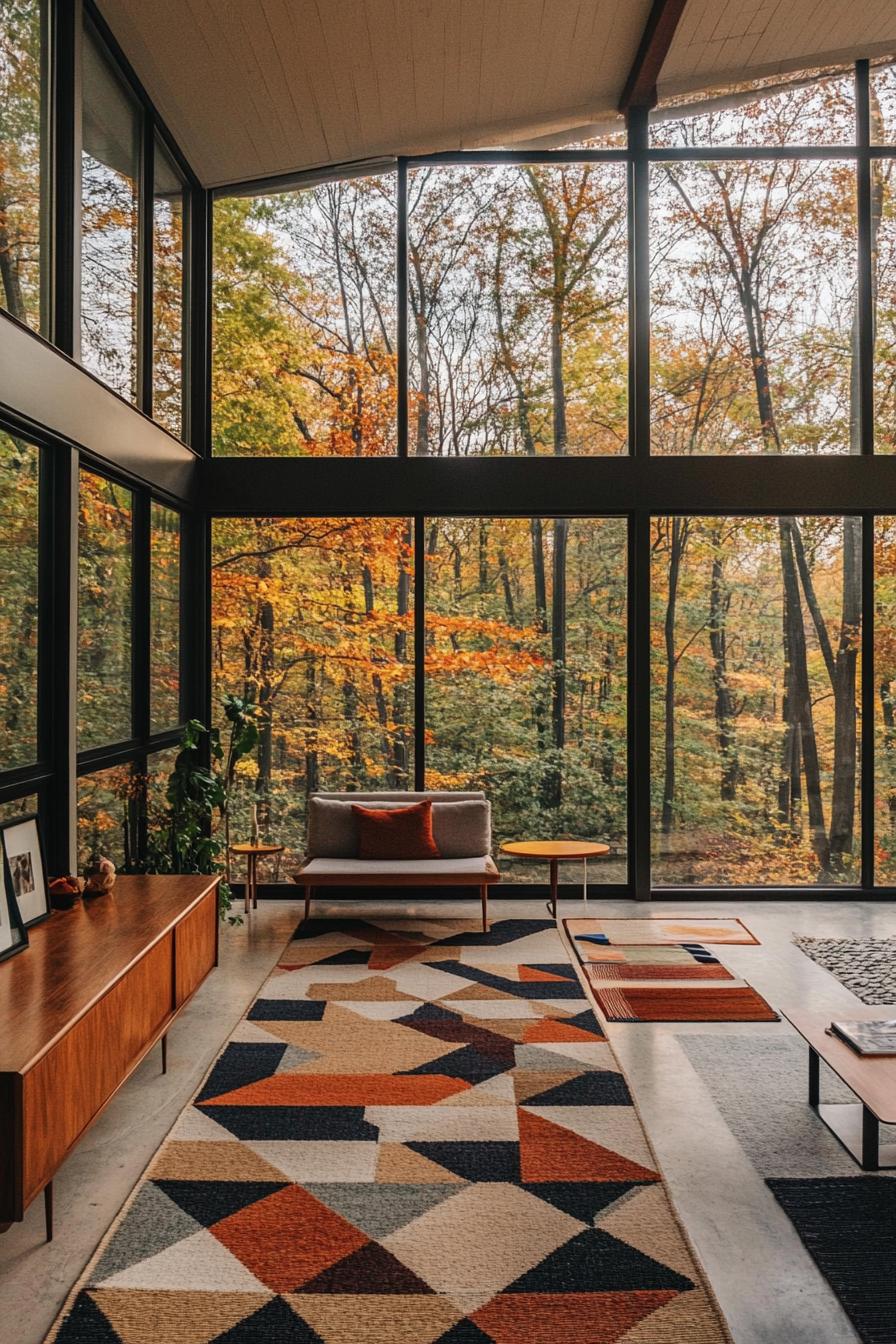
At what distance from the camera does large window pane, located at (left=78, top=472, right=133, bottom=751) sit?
15.7ft

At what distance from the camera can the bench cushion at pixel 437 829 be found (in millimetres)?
6543

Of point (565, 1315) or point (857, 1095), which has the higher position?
point (857, 1095)

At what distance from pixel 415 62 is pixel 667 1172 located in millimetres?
5723

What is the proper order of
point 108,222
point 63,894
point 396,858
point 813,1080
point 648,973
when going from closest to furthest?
point 813,1080
point 63,894
point 108,222
point 648,973
point 396,858

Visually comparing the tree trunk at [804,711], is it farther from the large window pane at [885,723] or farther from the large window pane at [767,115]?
the large window pane at [767,115]

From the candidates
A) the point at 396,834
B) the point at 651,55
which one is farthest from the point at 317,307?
the point at 396,834

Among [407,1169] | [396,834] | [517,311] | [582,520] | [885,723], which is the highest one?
[517,311]

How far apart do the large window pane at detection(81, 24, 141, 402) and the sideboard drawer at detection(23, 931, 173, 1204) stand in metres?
2.84

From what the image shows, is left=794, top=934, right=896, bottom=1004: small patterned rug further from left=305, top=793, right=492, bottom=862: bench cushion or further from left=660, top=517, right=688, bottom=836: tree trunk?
left=305, top=793, right=492, bottom=862: bench cushion

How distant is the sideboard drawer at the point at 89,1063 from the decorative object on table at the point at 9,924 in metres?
0.39

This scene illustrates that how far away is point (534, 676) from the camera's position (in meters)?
6.92

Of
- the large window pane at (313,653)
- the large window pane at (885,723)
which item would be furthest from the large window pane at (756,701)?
the large window pane at (313,653)

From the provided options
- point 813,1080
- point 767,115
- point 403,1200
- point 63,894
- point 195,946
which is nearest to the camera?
point 403,1200

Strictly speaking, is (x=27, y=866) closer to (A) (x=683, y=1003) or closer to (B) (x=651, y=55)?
(A) (x=683, y=1003)
